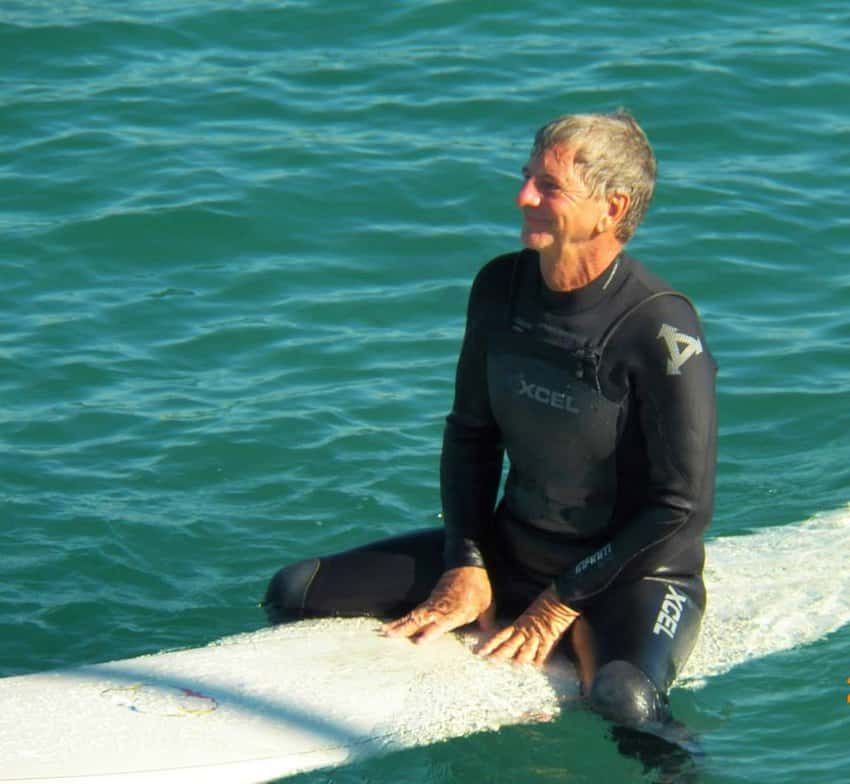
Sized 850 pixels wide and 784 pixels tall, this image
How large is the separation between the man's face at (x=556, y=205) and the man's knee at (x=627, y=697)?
1.10m

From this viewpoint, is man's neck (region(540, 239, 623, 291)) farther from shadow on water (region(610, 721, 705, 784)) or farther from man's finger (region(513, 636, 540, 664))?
shadow on water (region(610, 721, 705, 784))

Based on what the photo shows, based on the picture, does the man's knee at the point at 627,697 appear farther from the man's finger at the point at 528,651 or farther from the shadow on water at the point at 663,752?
the man's finger at the point at 528,651

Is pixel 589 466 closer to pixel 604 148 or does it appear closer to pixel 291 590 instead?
pixel 604 148

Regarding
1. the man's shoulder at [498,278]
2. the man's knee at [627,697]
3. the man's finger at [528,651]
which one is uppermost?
the man's shoulder at [498,278]

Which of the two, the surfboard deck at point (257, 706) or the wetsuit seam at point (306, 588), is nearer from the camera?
the surfboard deck at point (257, 706)

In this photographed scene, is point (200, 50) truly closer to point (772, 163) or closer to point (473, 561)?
point (772, 163)

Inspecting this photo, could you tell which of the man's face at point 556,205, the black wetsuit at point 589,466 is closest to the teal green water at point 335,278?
the black wetsuit at point 589,466

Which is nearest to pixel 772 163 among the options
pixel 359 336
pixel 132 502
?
pixel 359 336

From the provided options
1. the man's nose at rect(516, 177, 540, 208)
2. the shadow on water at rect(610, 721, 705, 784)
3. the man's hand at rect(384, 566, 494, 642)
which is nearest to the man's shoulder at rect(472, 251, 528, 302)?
the man's nose at rect(516, 177, 540, 208)

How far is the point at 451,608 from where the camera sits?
15.8 feet

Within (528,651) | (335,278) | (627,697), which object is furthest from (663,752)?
(335,278)

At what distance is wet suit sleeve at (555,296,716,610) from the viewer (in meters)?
4.42

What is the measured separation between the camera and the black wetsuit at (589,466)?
176 inches

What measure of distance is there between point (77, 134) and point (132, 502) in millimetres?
3919
